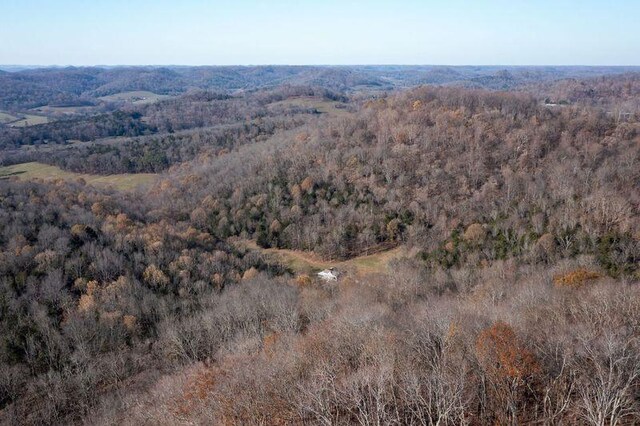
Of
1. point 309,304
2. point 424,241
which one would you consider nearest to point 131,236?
point 309,304

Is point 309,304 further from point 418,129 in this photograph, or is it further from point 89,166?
point 89,166

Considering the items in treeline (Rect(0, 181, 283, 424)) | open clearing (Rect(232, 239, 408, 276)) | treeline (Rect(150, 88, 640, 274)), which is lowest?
open clearing (Rect(232, 239, 408, 276))

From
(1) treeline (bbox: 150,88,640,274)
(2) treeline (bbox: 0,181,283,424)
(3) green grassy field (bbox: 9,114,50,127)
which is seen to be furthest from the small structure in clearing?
(3) green grassy field (bbox: 9,114,50,127)

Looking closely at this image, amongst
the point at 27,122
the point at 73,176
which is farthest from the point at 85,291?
the point at 27,122

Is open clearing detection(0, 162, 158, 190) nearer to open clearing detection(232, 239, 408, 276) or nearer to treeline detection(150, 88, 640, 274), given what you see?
treeline detection(150, 88, 640, 274)

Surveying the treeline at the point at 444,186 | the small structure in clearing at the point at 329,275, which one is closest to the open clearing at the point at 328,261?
the treeline at the point at 444,186

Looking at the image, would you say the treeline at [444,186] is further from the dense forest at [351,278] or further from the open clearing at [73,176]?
the open clearing at [73,176]

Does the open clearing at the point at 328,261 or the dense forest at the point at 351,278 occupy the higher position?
the dense forest at the point at 351,278
